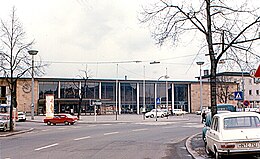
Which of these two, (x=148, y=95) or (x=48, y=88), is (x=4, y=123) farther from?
(x=148, y=95)

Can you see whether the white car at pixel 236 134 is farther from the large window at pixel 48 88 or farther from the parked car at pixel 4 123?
the large window at pixel 48 88

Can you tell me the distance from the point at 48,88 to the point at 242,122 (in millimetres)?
80002

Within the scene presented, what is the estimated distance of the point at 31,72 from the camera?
33.3 metres

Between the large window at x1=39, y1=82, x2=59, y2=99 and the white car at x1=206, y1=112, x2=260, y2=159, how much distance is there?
78524mm

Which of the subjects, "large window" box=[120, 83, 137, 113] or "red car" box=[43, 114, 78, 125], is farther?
"large window" box=[120, 83, 137, 113]

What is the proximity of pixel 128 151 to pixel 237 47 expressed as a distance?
635 cm

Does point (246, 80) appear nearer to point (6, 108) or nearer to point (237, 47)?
point (6, 108)

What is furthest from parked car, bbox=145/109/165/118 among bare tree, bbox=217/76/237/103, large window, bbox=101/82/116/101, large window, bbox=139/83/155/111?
large window, bbox=101/82/116/101

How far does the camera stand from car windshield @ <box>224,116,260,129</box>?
12200mm

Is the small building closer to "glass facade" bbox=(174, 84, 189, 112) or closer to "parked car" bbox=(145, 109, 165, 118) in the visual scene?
"glass facade" bbox=(174, 84, 189, 112)

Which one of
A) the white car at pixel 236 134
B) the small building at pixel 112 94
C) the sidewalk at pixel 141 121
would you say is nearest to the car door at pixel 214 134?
the white car at pixel 236 134

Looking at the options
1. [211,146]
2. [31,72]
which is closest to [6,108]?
[31,72]

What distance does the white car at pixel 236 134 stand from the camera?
11617mm

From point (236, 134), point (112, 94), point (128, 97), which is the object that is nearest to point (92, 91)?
point (112, 94)
